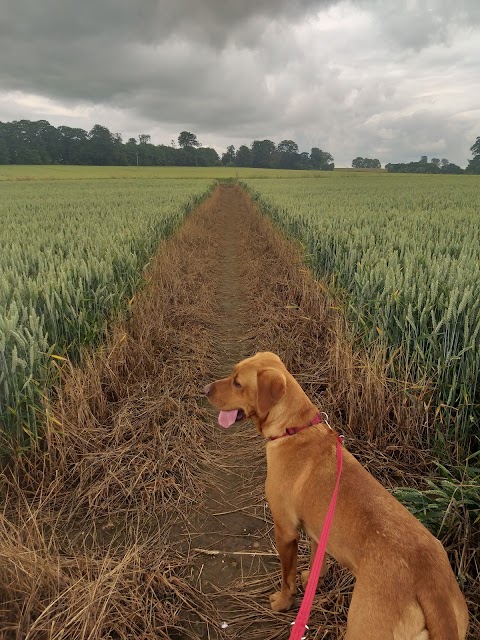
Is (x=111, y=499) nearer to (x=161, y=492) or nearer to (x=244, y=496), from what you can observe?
(x=161, y=492)

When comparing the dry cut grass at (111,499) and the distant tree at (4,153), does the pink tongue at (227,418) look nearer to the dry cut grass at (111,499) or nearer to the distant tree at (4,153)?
the dry cut grass at (111,499)

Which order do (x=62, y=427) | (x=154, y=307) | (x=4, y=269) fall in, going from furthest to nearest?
(x=154, y=307) < (x=4, y=269) < (x=62, y=427)

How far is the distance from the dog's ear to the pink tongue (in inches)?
11.1

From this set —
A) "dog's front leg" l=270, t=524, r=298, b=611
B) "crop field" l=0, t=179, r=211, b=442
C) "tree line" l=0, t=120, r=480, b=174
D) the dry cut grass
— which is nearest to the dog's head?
"dog's front leg" l=270, t=524, r=298, b=611

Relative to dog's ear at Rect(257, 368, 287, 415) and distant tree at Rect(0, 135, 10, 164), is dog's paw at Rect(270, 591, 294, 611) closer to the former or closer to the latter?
dog's ear at Rect(257, 368, 287, 415)

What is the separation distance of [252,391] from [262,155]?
13584 cm

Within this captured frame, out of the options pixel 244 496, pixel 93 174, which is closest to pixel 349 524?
pixel 244 496

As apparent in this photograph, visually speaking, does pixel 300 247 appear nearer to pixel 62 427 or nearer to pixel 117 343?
pixel 117 343

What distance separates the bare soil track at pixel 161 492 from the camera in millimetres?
2105

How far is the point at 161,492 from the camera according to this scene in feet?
10.2

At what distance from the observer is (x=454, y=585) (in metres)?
1.44

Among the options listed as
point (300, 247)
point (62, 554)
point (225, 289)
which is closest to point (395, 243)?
point (300, 247)

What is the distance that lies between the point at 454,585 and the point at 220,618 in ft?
4.73

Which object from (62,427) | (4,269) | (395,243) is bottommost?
(62,427)
